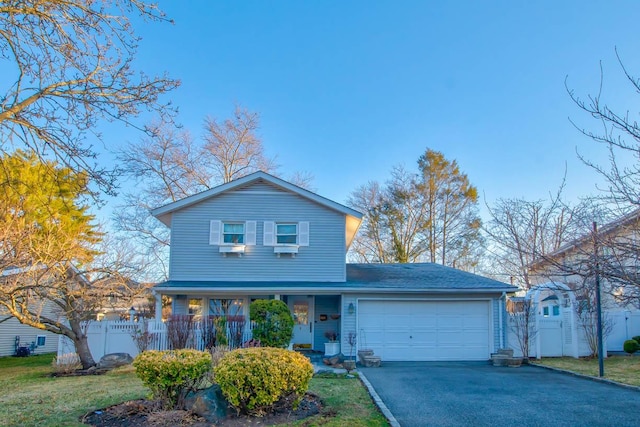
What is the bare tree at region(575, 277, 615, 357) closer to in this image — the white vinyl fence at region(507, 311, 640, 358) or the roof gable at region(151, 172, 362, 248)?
the white vinyl fence at region(507, 311, 640, 358)

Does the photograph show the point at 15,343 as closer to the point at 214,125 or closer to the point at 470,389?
the point at 214,125

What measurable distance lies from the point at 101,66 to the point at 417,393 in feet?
27.4

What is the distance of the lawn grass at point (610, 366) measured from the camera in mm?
11771

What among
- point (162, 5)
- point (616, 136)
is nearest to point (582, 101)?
point (616, 136)

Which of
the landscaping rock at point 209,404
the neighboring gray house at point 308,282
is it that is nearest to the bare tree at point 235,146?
the neighboring gray house at point 308,282

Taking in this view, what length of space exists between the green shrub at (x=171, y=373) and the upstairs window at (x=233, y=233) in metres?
9.29

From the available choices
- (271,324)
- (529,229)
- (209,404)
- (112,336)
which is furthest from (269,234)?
(529,229)

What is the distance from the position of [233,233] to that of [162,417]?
10221 millimetres

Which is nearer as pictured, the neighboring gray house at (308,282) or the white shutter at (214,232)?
the neighboring gray house at (308,282)

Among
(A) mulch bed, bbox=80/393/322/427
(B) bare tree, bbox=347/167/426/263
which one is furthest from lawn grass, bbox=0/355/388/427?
(B) bare tree, bbox=347/167/426/263

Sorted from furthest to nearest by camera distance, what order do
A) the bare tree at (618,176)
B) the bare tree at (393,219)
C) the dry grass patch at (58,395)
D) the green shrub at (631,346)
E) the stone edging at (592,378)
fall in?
the bare tree at (393,219) → the green shrub at (631,346) → the stone edging at (592,378) → the dry grass patch at (58,395) → the bare tree at (618,176)

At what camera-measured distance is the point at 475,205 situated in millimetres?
29047

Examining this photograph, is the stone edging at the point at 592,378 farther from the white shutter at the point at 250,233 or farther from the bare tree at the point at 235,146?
the bare tree at the point at 235,146

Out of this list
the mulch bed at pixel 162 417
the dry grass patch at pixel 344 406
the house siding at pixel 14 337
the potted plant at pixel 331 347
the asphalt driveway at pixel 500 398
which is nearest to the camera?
the mulch bed at pixel 162 417
